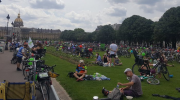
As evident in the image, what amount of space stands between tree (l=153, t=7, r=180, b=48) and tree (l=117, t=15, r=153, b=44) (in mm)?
8507

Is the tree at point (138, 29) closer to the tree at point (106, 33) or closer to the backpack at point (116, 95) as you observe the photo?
the tree at point (106, 33)

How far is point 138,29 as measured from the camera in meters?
50.1

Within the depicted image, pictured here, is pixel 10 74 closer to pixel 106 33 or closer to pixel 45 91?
pixel 45 91

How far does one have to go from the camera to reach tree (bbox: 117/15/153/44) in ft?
163

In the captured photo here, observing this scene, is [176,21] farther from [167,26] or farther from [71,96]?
[71,96]

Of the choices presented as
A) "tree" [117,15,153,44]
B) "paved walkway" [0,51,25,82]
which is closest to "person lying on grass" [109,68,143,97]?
"paved walkway" [0,51,25,82]

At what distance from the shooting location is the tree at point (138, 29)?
163ft

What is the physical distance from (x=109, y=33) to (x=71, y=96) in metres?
63.2

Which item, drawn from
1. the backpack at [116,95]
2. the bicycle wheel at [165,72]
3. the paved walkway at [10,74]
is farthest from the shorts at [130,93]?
the paved walkway at [10,74]

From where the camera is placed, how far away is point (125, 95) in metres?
6.36

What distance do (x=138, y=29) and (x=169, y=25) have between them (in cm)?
1326

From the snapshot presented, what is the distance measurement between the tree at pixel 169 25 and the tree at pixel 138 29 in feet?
27.9

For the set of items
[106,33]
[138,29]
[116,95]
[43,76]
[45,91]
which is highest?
[138,29]

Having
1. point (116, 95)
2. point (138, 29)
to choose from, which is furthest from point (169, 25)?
point (116, 95)
